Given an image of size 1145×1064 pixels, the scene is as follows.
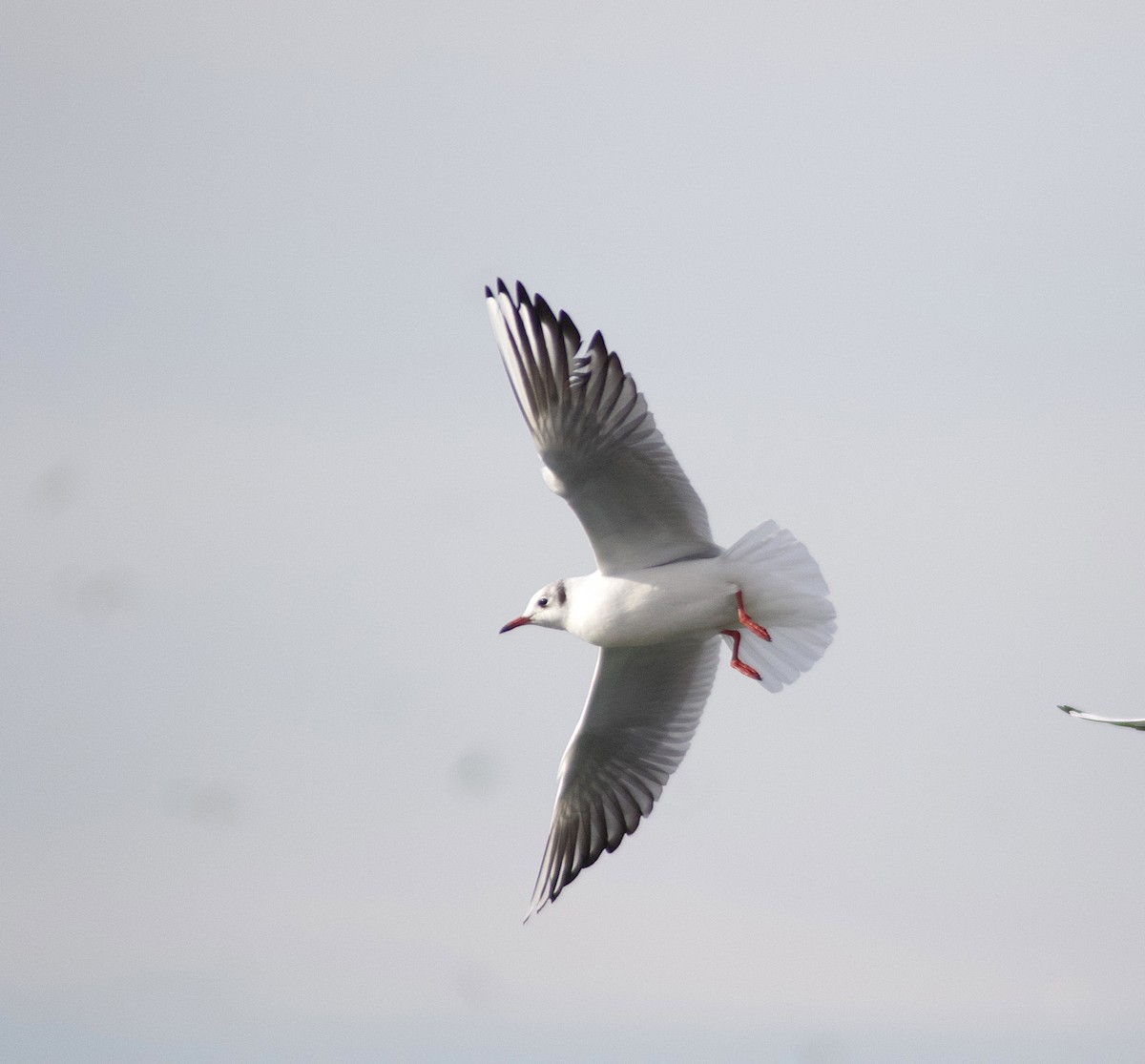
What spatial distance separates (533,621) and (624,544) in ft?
3.35

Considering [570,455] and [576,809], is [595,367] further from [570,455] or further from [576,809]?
[576,809]

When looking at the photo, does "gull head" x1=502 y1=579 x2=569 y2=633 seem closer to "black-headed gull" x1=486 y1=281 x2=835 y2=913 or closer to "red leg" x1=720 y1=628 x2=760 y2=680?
"black-headed gull" x1=486 y1=281 x2=835 y2=913

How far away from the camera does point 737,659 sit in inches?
401

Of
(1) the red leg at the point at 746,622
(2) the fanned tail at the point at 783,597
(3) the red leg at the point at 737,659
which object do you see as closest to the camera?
(2) the fanned tail at the point at 783,597

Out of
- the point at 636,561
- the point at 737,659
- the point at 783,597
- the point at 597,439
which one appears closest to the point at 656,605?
the point at 636,561

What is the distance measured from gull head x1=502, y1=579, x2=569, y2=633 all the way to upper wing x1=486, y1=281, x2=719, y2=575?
622 millimetres

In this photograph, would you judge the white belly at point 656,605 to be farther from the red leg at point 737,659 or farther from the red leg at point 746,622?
the red leg at point 737,659

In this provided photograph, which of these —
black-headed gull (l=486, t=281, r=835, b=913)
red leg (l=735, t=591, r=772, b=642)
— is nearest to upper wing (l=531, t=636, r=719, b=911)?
black-headed gull (l=486, t=281, r=835, b=913)

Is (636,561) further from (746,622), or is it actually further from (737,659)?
(737,659)

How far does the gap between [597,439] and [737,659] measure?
1.87 metres

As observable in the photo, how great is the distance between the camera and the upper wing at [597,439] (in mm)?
9008

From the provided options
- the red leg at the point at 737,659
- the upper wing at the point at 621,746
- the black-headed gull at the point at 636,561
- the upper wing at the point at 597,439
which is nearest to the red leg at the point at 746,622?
the black-headed gull at the point at 636,561

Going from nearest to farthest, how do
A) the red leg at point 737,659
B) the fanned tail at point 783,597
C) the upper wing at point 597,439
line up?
the upper wing at point 597,439, the fanned tail at point 783,597, the red leg at point 737,659

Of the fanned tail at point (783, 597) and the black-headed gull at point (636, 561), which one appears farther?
the fanned tail at point (783, 597)
